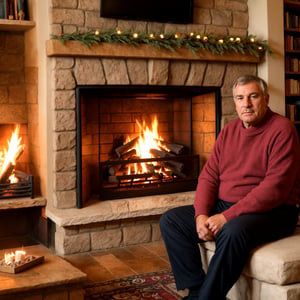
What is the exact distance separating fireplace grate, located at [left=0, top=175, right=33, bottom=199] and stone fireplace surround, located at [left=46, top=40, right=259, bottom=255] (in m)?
0.22

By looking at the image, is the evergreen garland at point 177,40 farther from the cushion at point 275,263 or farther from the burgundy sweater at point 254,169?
the cushion at point 275,263

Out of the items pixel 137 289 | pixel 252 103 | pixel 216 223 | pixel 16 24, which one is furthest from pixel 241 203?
pixel 16 24

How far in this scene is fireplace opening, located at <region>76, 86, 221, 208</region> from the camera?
3672mm

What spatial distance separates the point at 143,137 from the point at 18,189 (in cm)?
115

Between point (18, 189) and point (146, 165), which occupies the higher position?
point (146, 165)

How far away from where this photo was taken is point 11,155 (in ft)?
12.2

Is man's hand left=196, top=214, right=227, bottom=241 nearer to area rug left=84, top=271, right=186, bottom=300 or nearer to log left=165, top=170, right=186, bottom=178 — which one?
area rug left=84, top=271, right=186, bottom=300

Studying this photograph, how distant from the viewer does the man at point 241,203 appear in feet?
6.87

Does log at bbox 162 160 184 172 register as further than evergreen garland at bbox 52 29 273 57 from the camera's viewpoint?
Yes

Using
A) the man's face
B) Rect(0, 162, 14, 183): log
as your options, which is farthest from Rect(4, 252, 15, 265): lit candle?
the man's face

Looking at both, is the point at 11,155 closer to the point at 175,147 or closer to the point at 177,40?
the point at 175,147

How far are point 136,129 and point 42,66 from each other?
98cm

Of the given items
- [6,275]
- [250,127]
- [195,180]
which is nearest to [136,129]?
[195,180]

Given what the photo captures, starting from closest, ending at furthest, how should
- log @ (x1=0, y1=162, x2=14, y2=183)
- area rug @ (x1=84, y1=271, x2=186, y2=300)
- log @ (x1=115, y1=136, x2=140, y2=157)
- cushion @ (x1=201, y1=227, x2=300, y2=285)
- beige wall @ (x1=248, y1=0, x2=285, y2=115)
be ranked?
1. cushion @ (x1=201, y1=227, x2=300, y2=285)
2. area rug @ (x1=84, y1=271, x2=186, y2=300)
3. log @ (x1=0, y1=162, x2=14, y2=183)
4. log @ (x1=115, y1=136, x2=140, y2=157)
5. beige wall @ (x1=248, y1=0, x2=285, y2=115)
